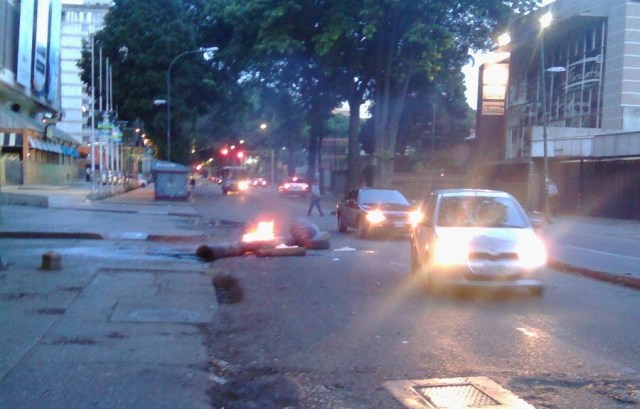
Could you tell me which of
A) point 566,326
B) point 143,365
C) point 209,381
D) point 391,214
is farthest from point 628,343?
point 391,214

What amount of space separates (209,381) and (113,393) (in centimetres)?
90

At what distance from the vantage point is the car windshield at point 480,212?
12.1 meters

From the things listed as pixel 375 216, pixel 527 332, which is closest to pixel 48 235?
pixel 375 216

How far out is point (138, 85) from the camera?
5138 centimetres

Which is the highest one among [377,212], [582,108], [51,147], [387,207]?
[582,108]

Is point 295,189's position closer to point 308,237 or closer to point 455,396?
point 308,237

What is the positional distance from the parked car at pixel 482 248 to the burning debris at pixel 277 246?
16.2 ft

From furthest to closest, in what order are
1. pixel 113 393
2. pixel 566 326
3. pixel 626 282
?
pixel 626 282 < pixel 566 326 < pixel 113 393

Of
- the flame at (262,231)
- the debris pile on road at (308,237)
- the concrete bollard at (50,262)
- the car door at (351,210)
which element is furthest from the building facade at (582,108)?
the concrete bollard at (50,262)

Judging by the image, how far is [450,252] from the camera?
37.2ft

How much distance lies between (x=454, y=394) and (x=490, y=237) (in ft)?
16.3

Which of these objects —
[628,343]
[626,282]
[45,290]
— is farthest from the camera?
[626,282]

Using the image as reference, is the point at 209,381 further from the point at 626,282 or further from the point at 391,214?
the point at 391,214

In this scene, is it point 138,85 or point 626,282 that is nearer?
point 626,282
